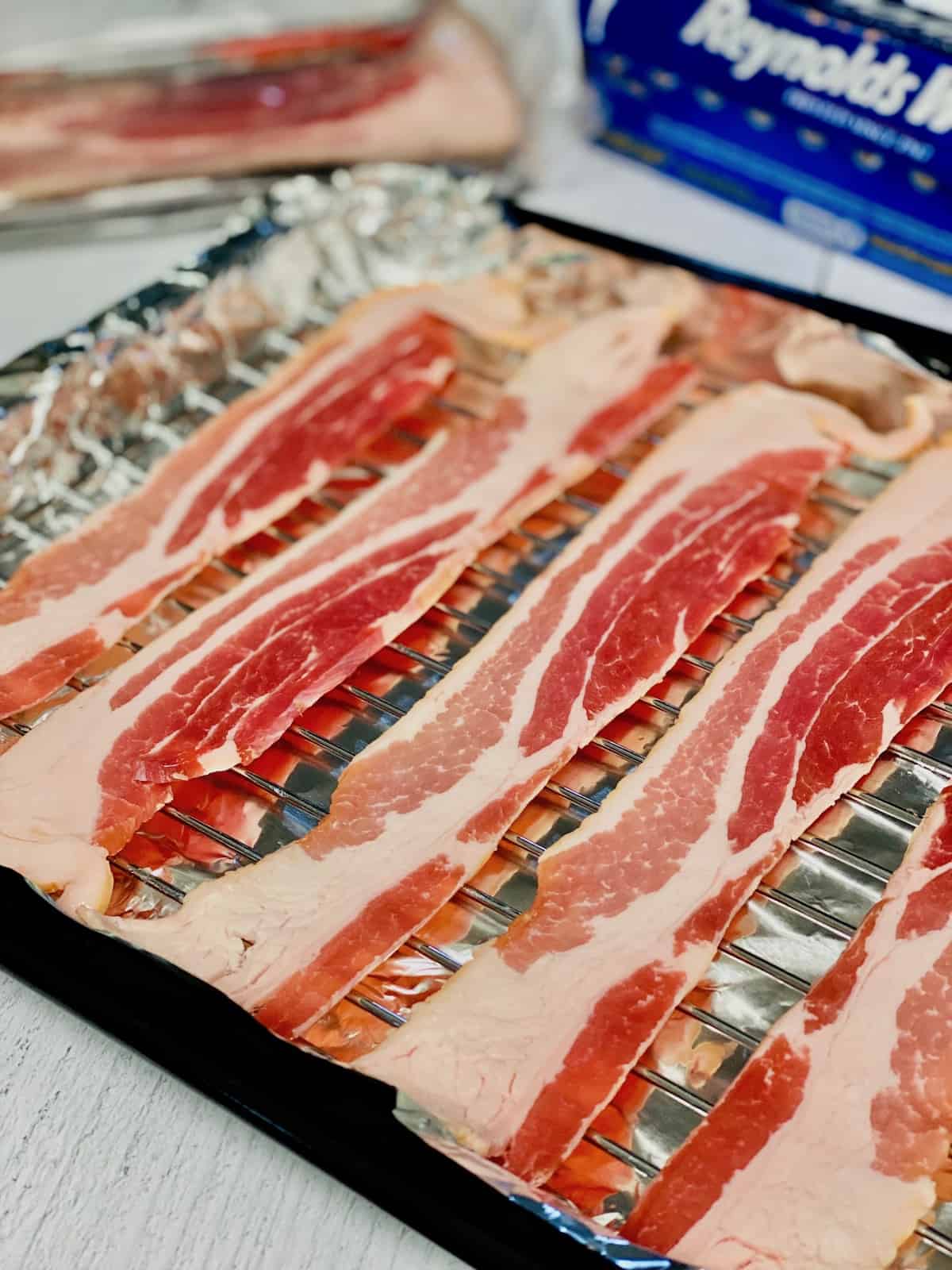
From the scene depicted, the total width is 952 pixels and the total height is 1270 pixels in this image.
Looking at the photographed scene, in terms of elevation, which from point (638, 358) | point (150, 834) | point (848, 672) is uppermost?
point (638, 358)

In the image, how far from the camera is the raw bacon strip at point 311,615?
1.40m

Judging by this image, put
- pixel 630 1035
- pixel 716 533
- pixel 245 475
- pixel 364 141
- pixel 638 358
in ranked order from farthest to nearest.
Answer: pixel 364 141
pixel 638 358
pixel 245 475
pixel 716 533
pixel 630 1035

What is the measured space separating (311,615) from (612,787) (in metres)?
0.47

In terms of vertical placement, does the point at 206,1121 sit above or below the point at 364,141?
below

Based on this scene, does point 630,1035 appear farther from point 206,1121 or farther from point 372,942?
point 206,1121

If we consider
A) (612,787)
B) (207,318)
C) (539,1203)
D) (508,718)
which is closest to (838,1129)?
(539,1203)

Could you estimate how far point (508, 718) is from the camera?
4.85ft

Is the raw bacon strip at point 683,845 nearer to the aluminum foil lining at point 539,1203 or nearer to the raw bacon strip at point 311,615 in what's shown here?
the aluminum foil lining at point 539,1203

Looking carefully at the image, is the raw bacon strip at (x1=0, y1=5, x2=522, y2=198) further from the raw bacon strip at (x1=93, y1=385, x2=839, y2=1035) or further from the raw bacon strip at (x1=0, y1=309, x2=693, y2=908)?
the raw bacon strip at (x1=93, y1=385, x2=839, y2=1035)

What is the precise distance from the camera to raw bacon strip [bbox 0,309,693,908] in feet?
4.58

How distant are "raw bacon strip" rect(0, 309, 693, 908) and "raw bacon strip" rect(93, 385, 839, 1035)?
0.12 m

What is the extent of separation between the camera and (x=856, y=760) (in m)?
1.41

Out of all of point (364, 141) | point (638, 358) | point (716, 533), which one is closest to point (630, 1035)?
point (716, 533)

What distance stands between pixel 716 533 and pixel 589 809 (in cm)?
49
